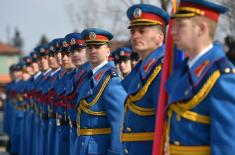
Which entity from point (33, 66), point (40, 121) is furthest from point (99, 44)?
point (33, 66)

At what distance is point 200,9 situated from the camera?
4.35 meters

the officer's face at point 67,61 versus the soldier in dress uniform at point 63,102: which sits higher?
the officer's face at point 67,61

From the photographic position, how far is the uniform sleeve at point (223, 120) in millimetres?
4105

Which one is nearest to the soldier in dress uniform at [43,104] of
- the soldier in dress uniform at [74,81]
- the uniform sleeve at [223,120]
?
the soldier in dress uniform at [74,81]

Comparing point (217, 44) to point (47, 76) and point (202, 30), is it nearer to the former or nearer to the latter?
point (202, 30)

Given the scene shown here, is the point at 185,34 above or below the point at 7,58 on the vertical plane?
below

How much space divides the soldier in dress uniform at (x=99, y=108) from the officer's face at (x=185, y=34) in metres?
2.22

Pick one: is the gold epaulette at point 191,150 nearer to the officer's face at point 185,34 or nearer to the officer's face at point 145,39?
the officer's face at point 185,34

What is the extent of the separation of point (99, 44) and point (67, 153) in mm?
1896

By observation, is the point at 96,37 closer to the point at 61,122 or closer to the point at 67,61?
the point at 67,61

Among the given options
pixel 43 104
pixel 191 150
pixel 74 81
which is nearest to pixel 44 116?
pixel 43 104

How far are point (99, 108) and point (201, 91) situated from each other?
2.56 meters

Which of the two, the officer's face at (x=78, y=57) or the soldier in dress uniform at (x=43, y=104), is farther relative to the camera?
the soldier in dress uniform at (x=43, y=104)

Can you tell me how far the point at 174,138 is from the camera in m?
4.42
